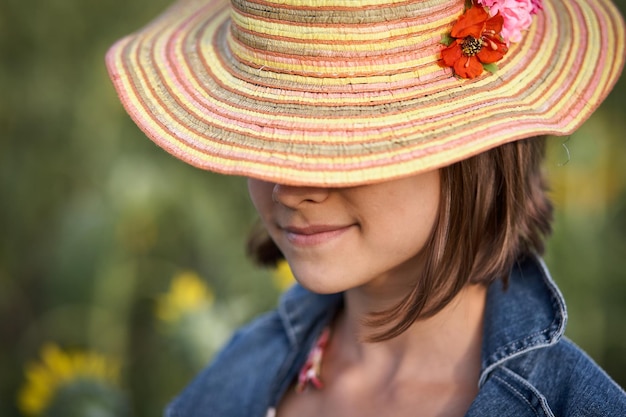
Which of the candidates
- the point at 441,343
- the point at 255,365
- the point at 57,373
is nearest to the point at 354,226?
the point at 441,343

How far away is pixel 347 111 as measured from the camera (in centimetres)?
131

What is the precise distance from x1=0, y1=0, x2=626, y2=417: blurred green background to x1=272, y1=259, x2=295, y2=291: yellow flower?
0.08 ft

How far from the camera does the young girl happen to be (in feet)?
4.23

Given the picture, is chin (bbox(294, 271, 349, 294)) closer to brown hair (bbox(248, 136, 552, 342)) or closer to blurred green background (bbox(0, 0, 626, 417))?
brown hair (bbox(248, 136, 552, 342))

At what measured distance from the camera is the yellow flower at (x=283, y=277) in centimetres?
268

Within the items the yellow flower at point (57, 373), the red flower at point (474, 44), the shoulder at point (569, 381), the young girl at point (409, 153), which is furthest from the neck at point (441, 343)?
the yellow flower at point (57, 373)

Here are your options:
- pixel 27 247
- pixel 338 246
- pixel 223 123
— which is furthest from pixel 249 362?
pixel 27 247

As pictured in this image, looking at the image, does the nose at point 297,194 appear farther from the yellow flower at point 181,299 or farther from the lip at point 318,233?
the yellow flower at point 181,299

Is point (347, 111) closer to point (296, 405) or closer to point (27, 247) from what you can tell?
point (296, 405)

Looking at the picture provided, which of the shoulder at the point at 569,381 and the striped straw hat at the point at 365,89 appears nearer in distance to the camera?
the striped straw hat at the point at 365,89

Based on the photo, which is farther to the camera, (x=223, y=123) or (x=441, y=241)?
Answer: (x=441, y=241)

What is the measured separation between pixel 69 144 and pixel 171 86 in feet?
7.27

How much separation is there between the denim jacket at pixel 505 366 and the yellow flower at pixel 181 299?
2.35ft

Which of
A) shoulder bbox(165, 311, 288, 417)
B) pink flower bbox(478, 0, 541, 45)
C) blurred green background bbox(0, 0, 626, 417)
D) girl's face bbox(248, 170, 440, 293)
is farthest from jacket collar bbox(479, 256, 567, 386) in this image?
blurred green background bbox(0, 0, 626, 417)
